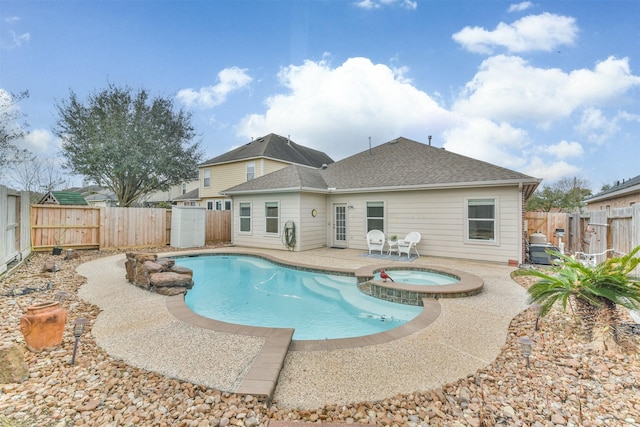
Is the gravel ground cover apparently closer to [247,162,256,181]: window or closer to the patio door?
the patio door

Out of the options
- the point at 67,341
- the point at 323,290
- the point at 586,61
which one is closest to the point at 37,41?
the point at 67,341

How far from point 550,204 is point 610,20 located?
62.1 feet

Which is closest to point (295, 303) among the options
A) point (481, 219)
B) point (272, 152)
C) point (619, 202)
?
point (481, 219)

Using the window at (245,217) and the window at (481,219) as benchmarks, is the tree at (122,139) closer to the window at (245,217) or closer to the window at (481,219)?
the window at (245,217)

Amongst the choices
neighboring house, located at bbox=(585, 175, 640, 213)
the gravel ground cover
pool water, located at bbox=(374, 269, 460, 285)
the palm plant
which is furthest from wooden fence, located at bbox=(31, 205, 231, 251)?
neighboring house, located at bbox=(585, 175, 640, 213)

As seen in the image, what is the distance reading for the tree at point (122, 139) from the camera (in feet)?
52.0

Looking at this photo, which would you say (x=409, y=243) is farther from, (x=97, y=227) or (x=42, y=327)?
(x=97, y=227)

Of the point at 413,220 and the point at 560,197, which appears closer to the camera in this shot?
the point at 413,220

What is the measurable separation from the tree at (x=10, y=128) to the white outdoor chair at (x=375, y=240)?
1466 centimetres

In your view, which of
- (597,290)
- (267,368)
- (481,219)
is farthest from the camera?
(481,219)

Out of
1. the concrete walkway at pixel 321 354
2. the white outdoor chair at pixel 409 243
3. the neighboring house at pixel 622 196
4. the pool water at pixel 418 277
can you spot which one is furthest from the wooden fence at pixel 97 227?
the neighboring house at pixel 622 196

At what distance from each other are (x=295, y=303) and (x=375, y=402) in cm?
398

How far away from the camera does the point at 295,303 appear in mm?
6242

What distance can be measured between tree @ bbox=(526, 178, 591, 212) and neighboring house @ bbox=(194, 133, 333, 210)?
1816cm
